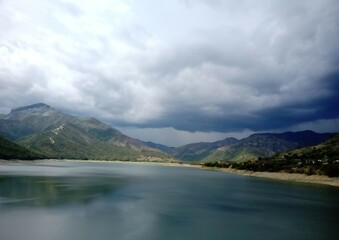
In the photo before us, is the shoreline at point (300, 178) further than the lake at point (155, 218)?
Yes

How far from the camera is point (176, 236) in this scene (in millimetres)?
33250

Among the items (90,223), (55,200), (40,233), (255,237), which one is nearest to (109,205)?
(55,200)

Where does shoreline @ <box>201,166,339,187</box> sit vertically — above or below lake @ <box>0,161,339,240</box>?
above

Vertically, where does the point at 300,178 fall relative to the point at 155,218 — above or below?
above

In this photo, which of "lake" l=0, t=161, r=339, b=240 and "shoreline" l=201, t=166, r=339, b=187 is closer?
"lake" l=0, t=161, r=339, b=240

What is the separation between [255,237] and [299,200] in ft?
121

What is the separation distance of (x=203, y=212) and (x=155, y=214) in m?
7.97

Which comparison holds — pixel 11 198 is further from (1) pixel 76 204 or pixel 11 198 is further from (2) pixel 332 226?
(2) pixel 332 226

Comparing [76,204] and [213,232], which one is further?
[76,204]

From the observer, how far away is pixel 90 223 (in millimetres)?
37938

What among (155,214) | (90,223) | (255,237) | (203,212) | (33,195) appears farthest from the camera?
(33,195)

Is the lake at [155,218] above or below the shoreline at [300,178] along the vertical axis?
below

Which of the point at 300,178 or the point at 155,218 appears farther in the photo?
the point at 300,178

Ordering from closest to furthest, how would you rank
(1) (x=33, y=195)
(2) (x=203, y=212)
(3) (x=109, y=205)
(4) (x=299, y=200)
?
(2) (x=203, y=212), (3) (x=109, y=205), (1) (x=33, y=195), (4) (x=299, y=200)
